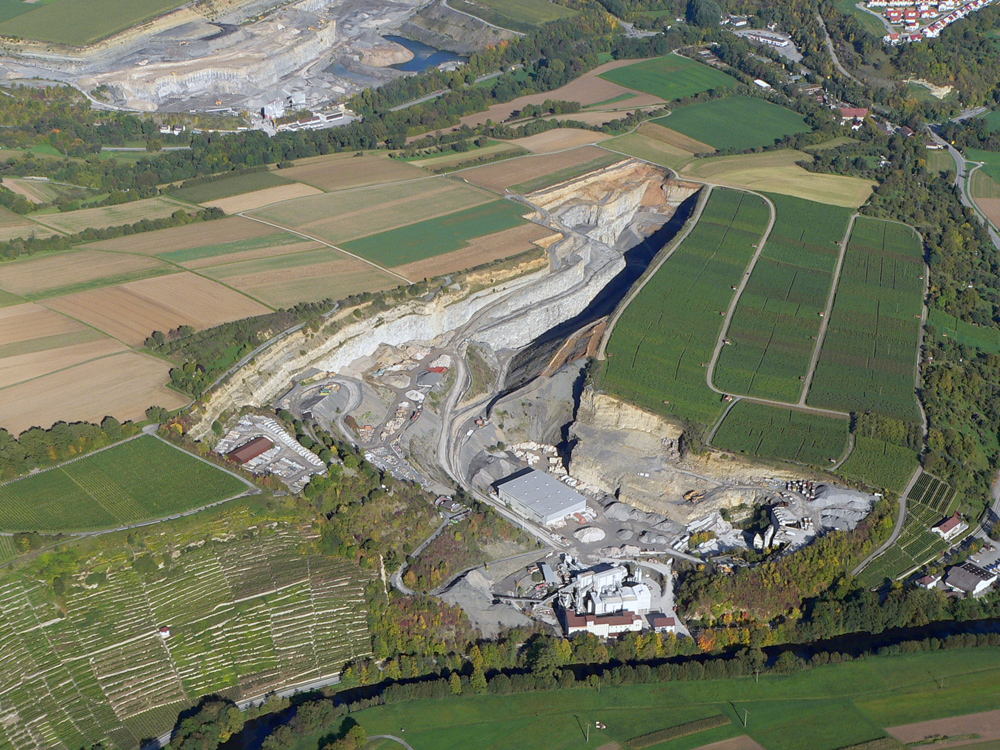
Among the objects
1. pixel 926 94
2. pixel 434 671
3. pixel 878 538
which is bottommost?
pixel 434 671

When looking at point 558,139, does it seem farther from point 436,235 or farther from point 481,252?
point 481,252

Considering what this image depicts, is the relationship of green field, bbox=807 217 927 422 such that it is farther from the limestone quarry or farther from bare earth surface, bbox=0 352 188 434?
the limestone quarry

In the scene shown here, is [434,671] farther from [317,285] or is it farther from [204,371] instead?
[317,285]

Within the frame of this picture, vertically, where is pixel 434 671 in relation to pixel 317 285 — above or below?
below

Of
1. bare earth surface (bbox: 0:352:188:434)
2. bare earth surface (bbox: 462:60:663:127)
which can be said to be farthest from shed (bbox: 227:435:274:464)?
bare earth surface (bbox: 462:60:663:127)

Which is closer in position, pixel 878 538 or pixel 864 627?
pixel 864 627

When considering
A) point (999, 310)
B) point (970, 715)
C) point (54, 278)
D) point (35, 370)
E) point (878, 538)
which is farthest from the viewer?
point (999, 310)

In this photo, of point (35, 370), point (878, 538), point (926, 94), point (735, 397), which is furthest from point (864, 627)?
point (926, 94)
